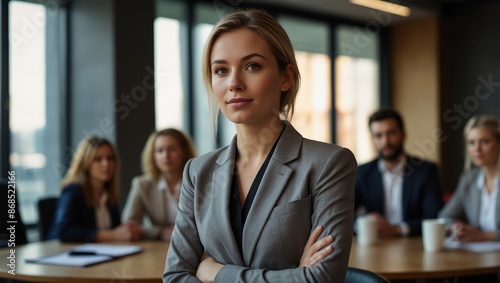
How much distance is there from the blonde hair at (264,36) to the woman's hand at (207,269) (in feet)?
1.48

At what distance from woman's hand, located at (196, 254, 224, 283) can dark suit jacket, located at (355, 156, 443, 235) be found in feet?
7.48

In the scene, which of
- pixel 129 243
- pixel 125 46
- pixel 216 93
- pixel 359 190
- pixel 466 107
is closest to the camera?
pixel 216 93

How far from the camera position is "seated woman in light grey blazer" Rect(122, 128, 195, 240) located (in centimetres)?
366

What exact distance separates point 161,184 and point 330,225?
2.47m

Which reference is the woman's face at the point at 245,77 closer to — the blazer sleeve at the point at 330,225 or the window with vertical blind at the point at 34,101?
the blazer sleeve at the point at 330,225

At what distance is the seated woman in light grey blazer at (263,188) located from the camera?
4.54 ft

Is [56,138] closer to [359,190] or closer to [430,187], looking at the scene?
[359,190]

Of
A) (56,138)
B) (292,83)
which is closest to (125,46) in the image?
(56,138)

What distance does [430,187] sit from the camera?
361cm

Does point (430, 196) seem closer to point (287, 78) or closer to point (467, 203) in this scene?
point (467, 203)

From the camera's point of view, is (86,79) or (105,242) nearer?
(105,242)

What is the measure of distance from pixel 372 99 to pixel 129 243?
19.4ft

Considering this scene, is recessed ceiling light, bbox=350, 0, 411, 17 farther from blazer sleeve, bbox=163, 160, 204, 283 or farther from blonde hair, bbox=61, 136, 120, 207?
blazer sleeve, bbox=163, 160, 204, 283

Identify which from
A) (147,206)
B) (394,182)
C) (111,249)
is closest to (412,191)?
(394,182)
